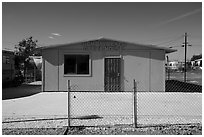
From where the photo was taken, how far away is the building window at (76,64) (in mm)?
11806

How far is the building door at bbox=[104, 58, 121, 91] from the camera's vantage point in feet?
38.7

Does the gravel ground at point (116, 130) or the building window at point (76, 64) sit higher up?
the building window at point (76, 64)

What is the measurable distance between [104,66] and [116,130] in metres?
7.54

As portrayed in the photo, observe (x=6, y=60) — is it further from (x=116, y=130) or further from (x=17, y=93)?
(x=116, y=130)

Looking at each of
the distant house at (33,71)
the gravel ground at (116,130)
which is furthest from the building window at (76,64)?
the distant house at (33,71)

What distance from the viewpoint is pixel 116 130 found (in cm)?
445

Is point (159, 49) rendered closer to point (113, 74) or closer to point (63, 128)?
point (113, 74)

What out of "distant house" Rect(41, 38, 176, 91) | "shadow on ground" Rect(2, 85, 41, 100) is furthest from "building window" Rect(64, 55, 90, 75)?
"shadow on ground" Rect(2, 85, 41, 100)

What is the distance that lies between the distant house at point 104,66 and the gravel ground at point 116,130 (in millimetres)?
7179

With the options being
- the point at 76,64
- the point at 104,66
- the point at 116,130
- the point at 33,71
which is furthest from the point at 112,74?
the point at 33,71

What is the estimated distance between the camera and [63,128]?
15.1 ft

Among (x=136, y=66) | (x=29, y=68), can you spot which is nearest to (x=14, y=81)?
(x=29, y=68)

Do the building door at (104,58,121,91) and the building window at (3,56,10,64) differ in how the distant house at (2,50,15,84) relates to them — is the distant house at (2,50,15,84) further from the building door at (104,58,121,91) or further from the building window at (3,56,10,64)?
the building door at (104,58,121,91)

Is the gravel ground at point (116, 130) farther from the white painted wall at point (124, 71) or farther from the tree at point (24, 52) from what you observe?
the tree at point (24, 52)
